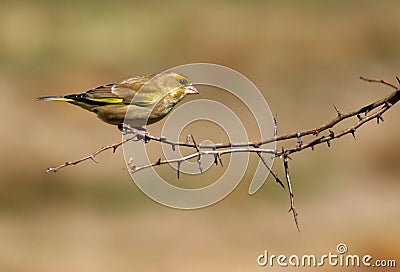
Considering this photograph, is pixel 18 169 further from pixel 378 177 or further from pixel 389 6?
pixel 389 6

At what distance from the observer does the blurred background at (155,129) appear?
16453 millimetres

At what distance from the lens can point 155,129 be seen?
18734mm

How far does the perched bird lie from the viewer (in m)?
7.70

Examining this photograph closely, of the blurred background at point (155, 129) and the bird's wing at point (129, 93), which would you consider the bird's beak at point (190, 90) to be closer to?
the bird's wing at point (129, 93)

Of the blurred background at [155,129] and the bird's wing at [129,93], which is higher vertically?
the blurred background at [155,129]

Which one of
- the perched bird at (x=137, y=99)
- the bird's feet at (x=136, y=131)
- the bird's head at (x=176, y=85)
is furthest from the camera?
the bird's head at (x=176, y=85)

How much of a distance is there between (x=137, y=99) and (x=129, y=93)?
44 centimetres

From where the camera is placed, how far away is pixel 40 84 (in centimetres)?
2152

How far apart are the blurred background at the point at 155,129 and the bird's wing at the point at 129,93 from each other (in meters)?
7.74

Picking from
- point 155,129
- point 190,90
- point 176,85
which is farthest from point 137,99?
point 155,129

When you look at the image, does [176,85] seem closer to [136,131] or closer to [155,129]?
[136,131]

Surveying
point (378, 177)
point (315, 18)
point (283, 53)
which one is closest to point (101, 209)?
point (378, 177)

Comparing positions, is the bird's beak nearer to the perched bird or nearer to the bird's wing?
the perched bird

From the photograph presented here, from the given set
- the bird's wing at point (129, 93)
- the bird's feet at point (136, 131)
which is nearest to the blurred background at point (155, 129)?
the bird's wing at point (129, 93)
